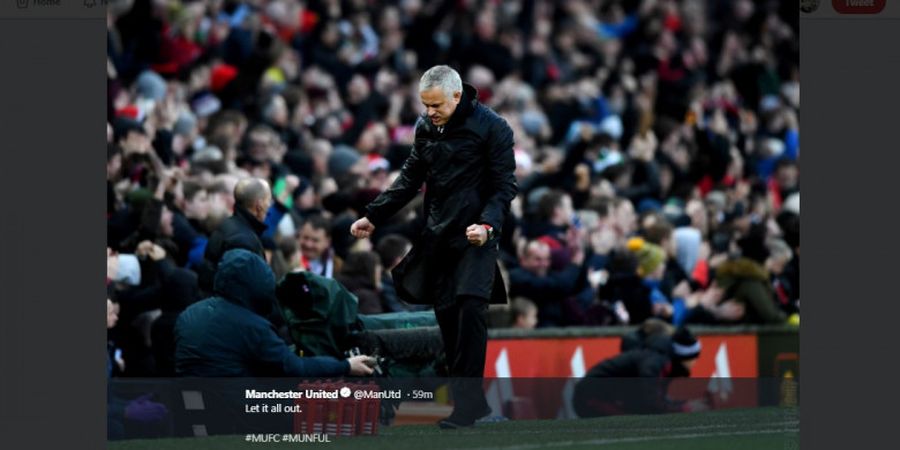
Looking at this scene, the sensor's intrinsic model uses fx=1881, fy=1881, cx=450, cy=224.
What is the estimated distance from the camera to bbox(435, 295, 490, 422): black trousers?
899 cm

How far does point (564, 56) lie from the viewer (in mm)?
24984

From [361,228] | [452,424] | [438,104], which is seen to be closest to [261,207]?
[361,228]

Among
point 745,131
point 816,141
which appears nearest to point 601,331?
point 816,141

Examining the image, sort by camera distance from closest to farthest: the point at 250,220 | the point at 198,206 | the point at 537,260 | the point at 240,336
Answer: the point at 240,336
the point at 250,220
the point at 198,206
the point at 537,260

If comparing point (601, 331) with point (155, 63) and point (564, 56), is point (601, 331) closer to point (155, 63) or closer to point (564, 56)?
point (155, 63)

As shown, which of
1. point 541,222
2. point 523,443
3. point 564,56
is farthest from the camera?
point 564,56

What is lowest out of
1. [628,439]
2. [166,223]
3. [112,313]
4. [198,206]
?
[628,439]

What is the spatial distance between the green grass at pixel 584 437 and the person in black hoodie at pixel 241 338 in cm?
73

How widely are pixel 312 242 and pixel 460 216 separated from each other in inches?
119

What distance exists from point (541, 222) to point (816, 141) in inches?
288

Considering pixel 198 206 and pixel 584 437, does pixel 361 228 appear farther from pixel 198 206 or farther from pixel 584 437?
pixel 198 206

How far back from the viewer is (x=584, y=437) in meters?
8.18

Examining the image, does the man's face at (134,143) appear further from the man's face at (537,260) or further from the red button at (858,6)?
the red button at (858,6)

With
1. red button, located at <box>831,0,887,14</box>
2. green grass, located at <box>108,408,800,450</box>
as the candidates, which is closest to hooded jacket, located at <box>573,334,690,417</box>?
green grass, located at <box>108,408,800,450</box>
